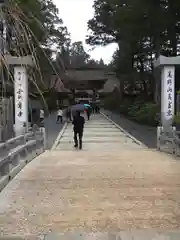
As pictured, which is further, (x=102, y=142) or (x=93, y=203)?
(x=102, y=142)

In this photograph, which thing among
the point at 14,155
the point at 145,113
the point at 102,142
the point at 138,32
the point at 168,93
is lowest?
the point at 102,142

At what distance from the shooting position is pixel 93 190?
6973 millimetres

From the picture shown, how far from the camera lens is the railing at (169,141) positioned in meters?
13.1

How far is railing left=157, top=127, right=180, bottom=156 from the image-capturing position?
13094 mm

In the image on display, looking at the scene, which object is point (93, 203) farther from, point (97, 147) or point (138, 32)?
point (138, 32)

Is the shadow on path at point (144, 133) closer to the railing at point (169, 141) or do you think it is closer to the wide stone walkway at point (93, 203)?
the railing at point (169, 141)

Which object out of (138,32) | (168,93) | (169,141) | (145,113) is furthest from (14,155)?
(145,113)

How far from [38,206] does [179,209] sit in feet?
6.25

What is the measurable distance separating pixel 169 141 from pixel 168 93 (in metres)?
3.76

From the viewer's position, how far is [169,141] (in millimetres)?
14172

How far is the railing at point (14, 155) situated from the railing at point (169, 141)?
4323mm

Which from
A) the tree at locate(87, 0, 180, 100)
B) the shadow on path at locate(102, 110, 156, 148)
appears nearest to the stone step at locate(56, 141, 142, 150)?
the shadow on path at locate(102, 110, 156, 148)

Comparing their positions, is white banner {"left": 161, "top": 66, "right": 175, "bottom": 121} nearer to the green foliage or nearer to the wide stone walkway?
the wide stone walkway

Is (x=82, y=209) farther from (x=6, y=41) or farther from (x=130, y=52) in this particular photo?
(x=130, y=52)
